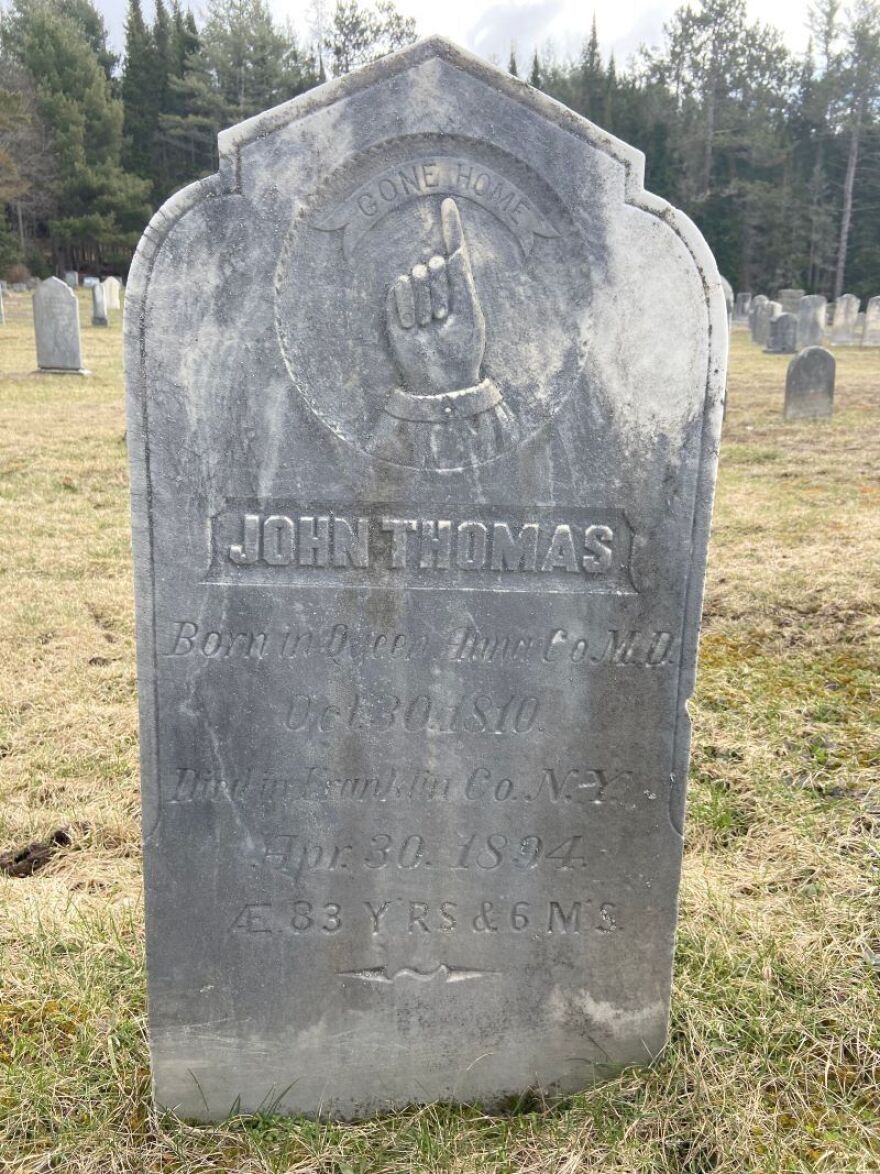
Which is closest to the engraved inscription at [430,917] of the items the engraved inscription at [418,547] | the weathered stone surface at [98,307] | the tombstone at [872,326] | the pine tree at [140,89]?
the engraved inscription at [418,547]

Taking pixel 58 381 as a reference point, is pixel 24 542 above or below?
below

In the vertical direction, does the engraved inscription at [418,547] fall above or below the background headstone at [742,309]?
below

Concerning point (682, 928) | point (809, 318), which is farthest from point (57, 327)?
point (809, 318)

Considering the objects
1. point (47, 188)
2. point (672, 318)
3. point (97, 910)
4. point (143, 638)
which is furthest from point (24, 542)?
point (47, 188)

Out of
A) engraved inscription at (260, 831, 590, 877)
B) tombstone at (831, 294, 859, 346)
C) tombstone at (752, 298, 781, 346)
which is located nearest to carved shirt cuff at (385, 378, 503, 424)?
engraved inscription at (260, 831, 590, 877)

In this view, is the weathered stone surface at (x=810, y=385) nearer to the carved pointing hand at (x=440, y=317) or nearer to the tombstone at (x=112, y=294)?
the carved pointing hand at (x=440, y=317)

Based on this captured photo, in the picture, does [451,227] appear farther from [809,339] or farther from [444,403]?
[809,339]

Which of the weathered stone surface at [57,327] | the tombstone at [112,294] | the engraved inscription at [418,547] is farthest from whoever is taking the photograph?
the tombstone at [112,294]

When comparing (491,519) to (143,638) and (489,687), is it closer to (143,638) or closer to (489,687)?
(489,687)

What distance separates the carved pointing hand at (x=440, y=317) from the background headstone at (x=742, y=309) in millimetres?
36531

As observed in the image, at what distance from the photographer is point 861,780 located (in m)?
3.71

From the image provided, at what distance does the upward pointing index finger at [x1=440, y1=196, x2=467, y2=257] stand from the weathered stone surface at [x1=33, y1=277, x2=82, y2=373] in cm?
1472

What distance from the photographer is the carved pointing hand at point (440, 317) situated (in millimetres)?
1918

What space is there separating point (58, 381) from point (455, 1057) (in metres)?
14.9
